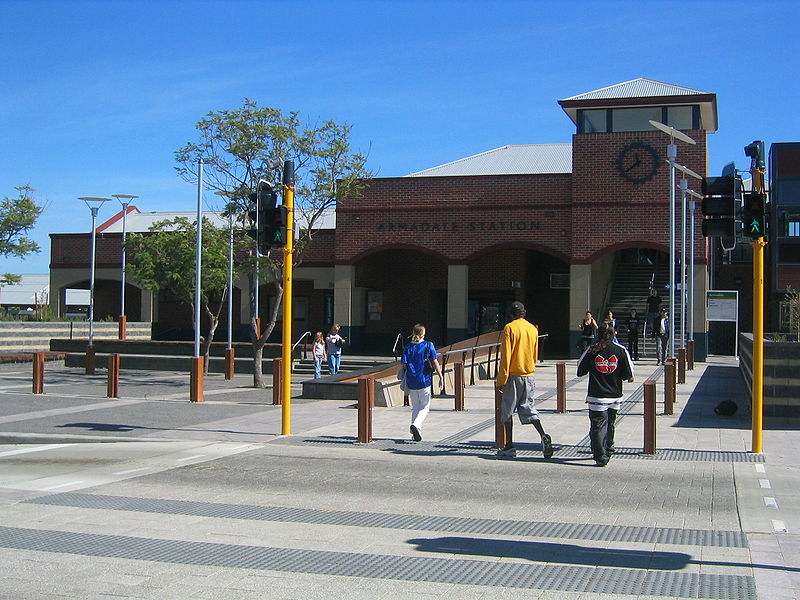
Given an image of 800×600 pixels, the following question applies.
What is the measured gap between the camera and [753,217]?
11016mm

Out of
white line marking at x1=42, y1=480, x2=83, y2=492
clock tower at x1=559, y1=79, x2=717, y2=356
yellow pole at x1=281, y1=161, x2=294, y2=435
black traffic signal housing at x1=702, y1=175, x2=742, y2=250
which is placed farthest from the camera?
clock tower at x1=559, y1=79, x2=717, y2=356

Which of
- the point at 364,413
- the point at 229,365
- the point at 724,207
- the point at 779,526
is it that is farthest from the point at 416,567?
the point at 229,365

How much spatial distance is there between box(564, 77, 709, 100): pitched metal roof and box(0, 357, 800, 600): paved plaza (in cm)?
2062

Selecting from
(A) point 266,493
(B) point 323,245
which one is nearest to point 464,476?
(A) point 266,493

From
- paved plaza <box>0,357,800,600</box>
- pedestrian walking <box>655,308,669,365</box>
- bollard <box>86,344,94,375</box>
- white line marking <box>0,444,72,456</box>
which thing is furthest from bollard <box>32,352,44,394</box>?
pedestrian walking <box>655,308,669,365</box>

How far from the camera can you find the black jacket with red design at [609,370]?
10734 mm

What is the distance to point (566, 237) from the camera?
108 feet

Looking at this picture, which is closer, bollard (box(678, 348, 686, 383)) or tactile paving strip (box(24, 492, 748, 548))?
tactile paving strip (box(24, 492, 748, 548))

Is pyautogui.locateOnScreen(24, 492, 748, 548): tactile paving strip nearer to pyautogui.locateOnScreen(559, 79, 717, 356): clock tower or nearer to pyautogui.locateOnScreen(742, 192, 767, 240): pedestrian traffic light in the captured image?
pyautogui.locateOnScreen(742, 192, 767, 240): pedestrian traffic light

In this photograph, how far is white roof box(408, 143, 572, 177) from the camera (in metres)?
Answer: 41.1

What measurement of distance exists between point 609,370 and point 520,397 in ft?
3.87

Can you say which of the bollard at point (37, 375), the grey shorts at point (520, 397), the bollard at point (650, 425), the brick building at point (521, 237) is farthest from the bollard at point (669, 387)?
the brick building at point (521, 237)

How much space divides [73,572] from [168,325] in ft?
123

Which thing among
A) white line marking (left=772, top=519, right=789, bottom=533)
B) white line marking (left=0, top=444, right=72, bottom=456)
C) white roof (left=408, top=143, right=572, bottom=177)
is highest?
white roof (left=408, top=143, right=572, bottom=177)
